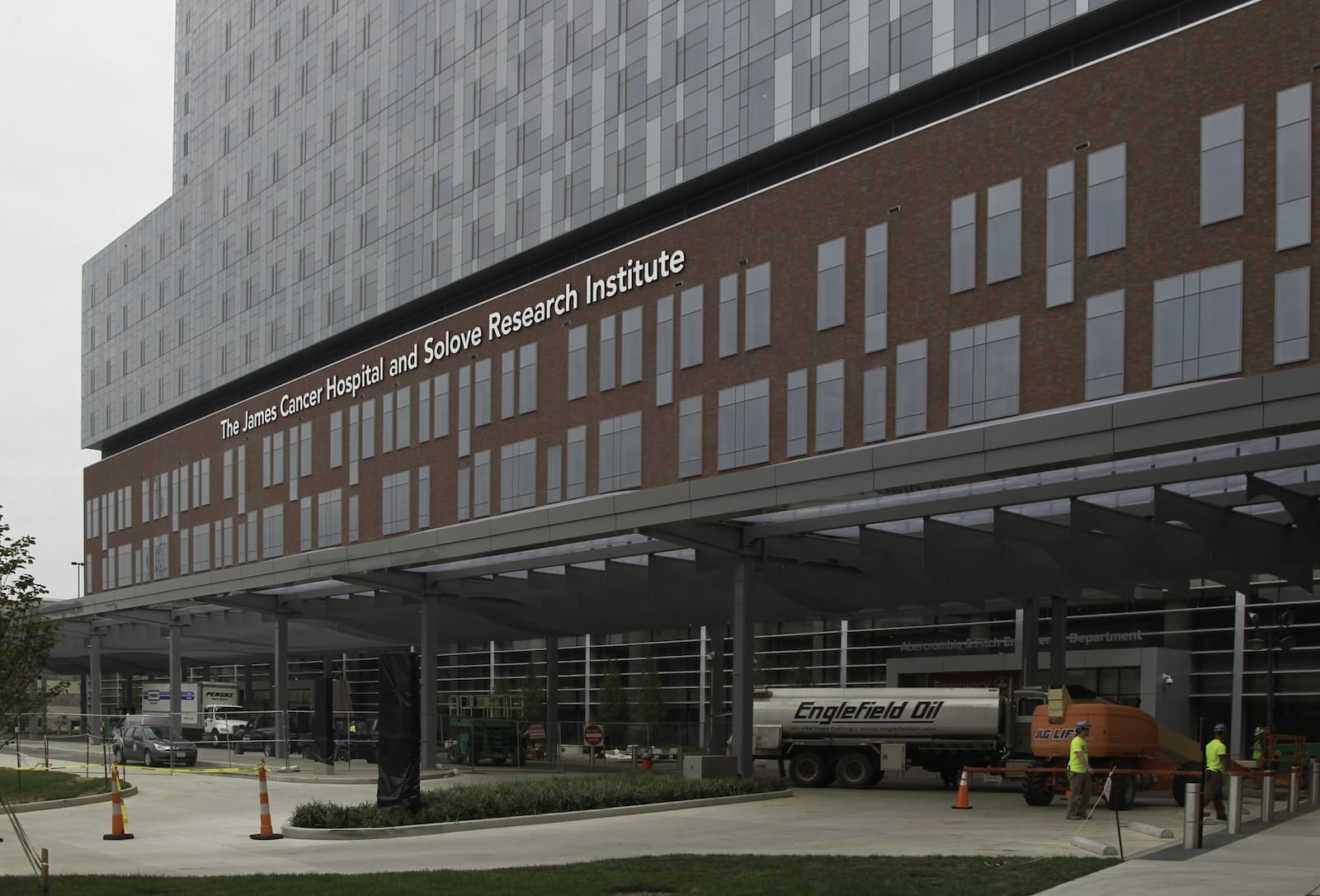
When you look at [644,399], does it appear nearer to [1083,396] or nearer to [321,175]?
[1083,396]

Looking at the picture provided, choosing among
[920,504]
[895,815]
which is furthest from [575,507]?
[895,815]

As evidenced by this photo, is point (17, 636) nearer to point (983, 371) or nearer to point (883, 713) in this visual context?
point (883, 713)

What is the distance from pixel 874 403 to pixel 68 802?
27.1 metres

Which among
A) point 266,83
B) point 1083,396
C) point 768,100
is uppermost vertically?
point 266,83

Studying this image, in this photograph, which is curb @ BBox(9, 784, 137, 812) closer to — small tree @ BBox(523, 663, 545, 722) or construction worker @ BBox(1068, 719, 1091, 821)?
construction worker @ BBox(1068, 719, 1091, 821)

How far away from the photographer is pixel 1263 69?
38.8 metres

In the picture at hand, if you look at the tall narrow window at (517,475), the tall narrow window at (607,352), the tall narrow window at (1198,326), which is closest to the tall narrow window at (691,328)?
the tall narrow window at (607,352)

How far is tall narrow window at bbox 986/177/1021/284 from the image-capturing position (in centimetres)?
4475

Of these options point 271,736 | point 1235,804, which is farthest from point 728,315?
point 1235,804

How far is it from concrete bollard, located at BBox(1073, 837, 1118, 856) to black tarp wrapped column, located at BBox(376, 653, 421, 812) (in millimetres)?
11090

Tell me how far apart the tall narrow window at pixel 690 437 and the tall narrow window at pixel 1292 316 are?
76.0 ft

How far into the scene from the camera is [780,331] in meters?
53.1

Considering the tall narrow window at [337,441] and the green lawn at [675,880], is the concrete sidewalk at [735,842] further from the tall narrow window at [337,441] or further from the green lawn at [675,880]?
the tall narrow window at [337,441]

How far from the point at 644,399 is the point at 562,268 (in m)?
11.1
